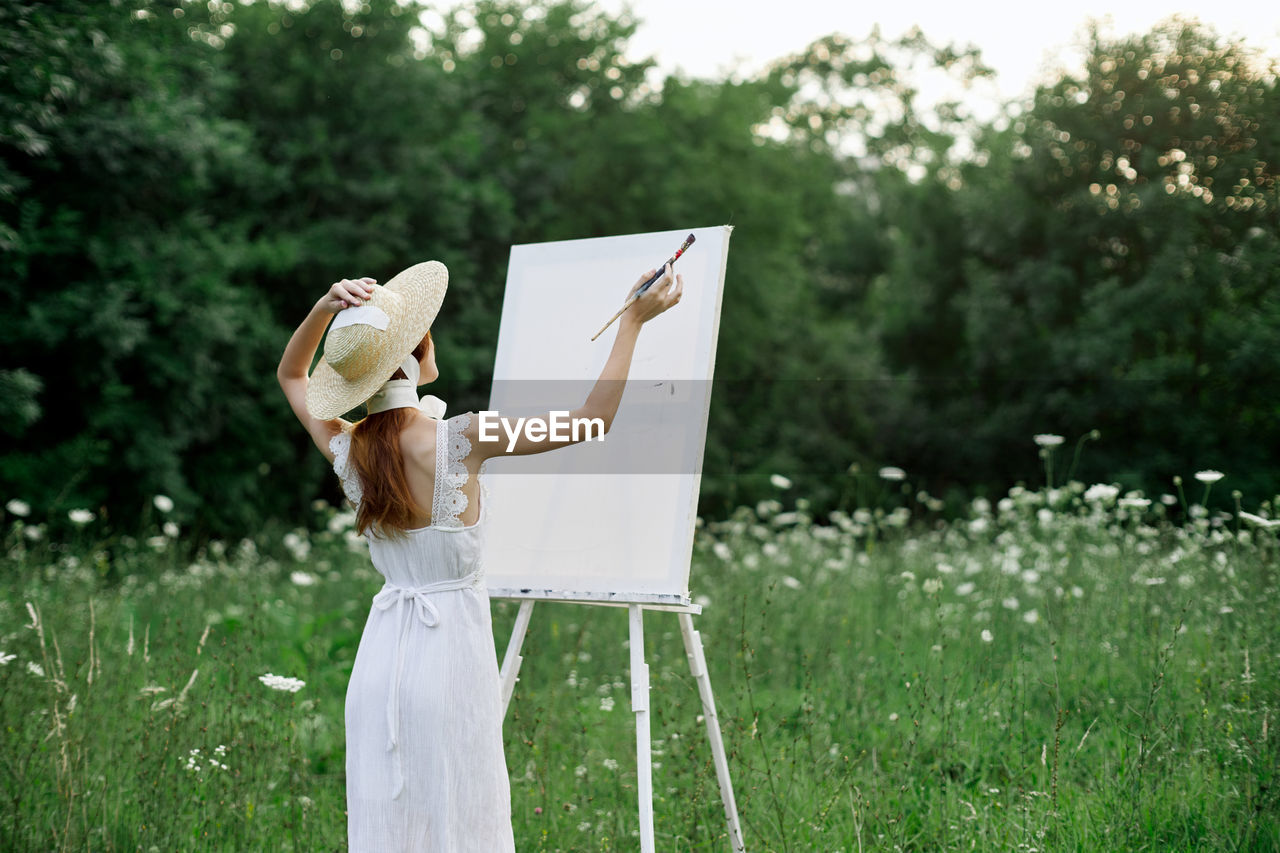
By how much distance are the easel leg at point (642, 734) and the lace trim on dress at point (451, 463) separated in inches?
27.2

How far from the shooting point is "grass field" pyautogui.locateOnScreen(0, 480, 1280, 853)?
294 centimetres

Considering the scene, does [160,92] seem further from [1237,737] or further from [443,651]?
[1237,737]

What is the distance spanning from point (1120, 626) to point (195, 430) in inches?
380

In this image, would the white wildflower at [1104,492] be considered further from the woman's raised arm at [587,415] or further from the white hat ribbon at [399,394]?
the white hat ribbon at [399,394]

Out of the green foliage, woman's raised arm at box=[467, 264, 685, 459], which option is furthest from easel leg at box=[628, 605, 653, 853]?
the green foliage

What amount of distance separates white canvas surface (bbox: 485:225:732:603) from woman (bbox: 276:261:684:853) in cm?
56

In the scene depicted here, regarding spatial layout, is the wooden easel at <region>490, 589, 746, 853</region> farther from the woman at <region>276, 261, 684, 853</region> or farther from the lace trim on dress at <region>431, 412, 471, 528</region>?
the lace trim on dress at <region>431, 412, 471, 528</region>

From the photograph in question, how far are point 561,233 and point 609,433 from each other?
1368 centimetres

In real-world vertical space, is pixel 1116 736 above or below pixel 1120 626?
below

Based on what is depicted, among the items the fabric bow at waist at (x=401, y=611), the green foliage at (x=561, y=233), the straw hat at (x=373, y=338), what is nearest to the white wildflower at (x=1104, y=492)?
the fabric bow at waist at (x=401, y=611)

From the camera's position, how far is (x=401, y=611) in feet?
7.39

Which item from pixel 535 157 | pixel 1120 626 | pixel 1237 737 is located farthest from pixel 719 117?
pixel 1237 737

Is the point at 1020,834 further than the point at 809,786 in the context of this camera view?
No

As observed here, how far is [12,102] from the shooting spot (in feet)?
19.9
